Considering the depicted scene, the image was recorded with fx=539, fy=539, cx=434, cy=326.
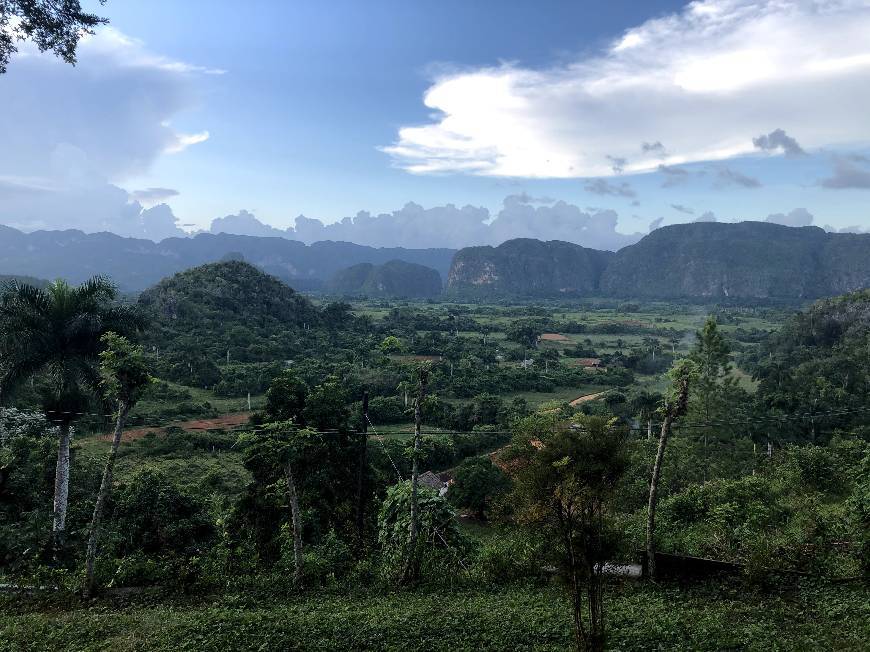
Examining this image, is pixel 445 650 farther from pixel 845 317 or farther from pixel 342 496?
pixel 845 317

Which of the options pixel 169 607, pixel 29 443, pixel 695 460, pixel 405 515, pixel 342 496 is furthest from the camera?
pixel 695 460

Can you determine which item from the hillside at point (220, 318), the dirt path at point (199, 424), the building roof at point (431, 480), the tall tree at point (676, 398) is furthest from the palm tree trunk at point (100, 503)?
the hillside at point (220, 318)

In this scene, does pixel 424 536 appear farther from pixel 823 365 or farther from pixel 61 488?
pixel 823 365

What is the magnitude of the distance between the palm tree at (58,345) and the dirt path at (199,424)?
21591 mm

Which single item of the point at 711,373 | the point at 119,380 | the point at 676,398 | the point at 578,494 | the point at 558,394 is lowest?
the point at 558,394

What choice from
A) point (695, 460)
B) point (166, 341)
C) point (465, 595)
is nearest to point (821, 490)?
point (695, 460)

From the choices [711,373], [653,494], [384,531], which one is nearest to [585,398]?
[711,373]

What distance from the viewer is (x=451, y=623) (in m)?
7.34

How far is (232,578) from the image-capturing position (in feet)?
29.3

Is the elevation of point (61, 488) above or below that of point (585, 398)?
above

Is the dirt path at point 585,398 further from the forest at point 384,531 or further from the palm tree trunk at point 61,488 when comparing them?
the palm tree trunk at point 61,488

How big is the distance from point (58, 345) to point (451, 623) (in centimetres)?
1007

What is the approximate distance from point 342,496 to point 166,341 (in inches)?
1887

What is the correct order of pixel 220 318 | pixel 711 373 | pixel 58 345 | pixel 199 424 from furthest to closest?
1. pixel 220 318
2. pixel 199 424
3. pixel 711 373
4. pixel 58 345
